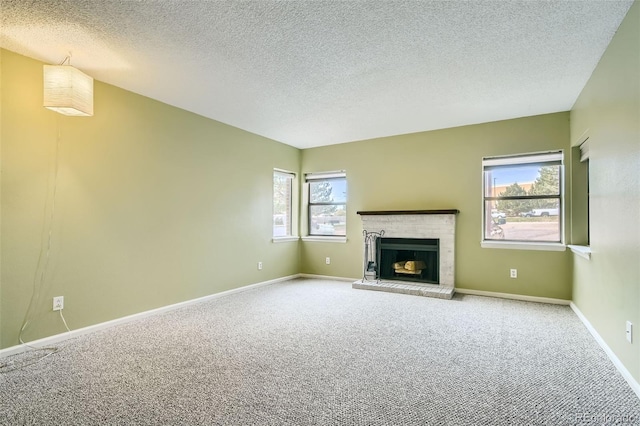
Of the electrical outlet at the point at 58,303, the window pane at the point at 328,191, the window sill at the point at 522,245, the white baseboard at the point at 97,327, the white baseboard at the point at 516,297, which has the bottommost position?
the white baseboard at the point at 97,327

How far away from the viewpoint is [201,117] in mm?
4254

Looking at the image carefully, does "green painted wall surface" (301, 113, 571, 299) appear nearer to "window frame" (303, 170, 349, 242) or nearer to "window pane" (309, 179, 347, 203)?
"window frame" (303, 170, 349, 242)

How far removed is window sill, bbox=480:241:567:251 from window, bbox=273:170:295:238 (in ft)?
10.8

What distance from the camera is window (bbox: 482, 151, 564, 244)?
4230 mm

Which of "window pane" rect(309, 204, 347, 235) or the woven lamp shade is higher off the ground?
the woven lamp shade

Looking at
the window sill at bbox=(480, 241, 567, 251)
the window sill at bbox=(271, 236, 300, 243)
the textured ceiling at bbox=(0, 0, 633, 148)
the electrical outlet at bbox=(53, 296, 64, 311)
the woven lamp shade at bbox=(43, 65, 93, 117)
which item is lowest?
the electrical outlet at bbox=(53, 296, 64, 311)

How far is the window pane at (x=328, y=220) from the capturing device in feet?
19.2

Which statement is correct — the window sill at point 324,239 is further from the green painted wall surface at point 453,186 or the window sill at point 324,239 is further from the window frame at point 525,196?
the window frame at point 525,196

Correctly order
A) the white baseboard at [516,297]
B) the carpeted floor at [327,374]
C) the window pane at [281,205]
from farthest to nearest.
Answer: the window pane at [281,205]
the white baseboard at [516,297]
the carpeted floor at [327,374]

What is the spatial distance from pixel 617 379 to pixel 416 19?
2.85 m

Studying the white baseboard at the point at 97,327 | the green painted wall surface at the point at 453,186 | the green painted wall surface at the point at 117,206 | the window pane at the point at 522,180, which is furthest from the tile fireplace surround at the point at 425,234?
the white baseboard at the point at 97,327

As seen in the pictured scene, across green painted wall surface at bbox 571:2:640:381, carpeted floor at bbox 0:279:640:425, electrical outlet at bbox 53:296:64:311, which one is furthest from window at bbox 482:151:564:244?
electrical outlet at bbox 53:296:64:311

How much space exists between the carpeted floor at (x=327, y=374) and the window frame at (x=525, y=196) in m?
1.00

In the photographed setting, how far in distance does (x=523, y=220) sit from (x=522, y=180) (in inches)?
22.0
